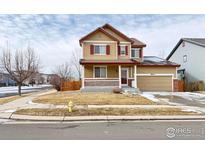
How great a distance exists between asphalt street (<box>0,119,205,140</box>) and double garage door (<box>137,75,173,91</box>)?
1813cm

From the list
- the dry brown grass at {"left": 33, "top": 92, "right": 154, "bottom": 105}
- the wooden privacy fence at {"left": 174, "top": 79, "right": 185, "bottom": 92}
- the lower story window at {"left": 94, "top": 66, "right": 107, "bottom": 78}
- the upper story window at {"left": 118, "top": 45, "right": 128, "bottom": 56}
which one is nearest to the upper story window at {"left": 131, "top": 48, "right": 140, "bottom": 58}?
the upper story window at {"left": 118, "top": 45, "right": 128, "bottom": 56}

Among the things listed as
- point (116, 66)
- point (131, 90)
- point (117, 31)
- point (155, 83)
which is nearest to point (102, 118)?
point (131, 90)

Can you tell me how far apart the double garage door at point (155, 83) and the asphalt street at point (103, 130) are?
59.5 ft

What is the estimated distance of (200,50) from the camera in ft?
98.7

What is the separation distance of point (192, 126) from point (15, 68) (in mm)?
22682

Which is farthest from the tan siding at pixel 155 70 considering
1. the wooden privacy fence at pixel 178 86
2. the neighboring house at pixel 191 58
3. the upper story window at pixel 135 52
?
the neighboring house at pixel 191 58

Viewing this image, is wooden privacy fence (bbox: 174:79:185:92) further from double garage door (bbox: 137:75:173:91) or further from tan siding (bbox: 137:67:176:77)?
tan siding (bbox: 137:67:176:77)

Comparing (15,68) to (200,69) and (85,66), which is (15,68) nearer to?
(85,66)

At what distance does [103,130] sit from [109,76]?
1900 centimetres

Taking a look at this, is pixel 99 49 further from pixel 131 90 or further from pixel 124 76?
pixel 131 90

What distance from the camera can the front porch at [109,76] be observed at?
82.5ft

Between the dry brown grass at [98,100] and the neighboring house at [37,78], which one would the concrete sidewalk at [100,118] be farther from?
Result: the neighboring house at [37,78]

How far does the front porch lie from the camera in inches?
990

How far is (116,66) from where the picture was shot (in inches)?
1067
